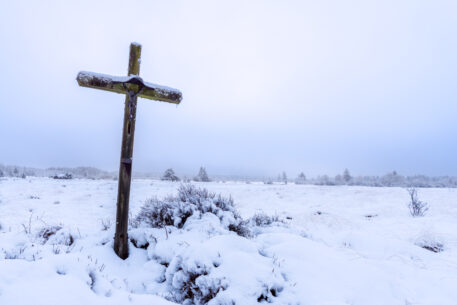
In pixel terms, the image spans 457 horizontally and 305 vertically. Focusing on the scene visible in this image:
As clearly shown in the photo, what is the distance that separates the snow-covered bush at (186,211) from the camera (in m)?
5.17

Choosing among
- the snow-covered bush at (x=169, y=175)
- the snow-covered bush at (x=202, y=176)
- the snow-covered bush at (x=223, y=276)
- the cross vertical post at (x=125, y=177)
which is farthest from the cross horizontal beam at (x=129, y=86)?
the snow-covered bush at (x=202, y=176)

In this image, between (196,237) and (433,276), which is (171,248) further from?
(433,276)

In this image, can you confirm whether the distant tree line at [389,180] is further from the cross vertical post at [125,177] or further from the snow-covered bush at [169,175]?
the cross vertical post at [125,177]

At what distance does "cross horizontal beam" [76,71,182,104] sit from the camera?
13.5 ft

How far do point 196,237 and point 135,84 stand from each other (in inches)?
110

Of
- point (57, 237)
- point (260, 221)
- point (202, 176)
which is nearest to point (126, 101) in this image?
point (57, 237)

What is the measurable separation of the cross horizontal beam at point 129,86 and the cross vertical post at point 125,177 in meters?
0.13

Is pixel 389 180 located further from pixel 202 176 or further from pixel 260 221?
pixel 260 221

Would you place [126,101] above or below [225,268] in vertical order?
above

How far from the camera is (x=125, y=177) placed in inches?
173

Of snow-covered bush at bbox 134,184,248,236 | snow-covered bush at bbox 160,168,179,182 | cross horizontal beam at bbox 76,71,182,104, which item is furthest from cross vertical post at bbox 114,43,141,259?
snow-covered bush at bbox 160,168,179,182

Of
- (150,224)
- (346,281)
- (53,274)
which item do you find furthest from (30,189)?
(346,281)

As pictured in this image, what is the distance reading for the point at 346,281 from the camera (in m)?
3.36

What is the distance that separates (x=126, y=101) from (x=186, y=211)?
2353mm
